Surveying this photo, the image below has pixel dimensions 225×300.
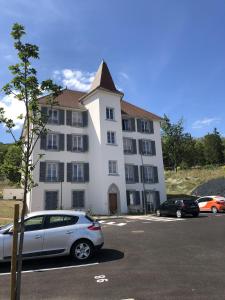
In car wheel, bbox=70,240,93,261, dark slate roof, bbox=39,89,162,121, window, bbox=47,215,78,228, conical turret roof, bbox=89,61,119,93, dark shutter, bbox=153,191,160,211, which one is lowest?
car wheel, bbox=70,240,93,261

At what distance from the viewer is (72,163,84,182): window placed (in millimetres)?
33125

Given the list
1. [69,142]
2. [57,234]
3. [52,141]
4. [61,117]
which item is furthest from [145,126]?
[57,234]

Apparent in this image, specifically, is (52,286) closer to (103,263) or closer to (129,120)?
(103,263)

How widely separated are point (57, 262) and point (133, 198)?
25.8m

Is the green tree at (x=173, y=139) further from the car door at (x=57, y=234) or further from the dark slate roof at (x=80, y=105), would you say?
the car door at (x=57, y=234)

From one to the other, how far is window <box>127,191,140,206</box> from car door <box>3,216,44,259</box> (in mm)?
25784

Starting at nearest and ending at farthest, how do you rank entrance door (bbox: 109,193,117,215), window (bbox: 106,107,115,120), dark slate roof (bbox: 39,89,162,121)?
entrance door (bbox: 109,193,117,215)
window (bbox: 106,107,115,120)
dark slate roof (bbox: 39,89,162,121)

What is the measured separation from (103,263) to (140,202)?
86.9 ft

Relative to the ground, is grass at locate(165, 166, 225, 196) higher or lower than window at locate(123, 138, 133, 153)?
lower

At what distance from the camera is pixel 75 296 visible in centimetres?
676

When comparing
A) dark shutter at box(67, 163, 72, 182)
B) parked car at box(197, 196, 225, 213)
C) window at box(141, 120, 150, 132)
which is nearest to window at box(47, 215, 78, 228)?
dark shutter at box(67, 163, 72, 182)

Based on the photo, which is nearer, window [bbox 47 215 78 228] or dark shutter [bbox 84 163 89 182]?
window [bbox 47 215 78 228]

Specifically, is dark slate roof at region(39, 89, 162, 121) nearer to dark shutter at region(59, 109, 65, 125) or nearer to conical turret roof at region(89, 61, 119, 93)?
dark shutter at region(59, 109, 65, 125)

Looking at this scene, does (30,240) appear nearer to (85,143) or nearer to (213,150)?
(85,143)
